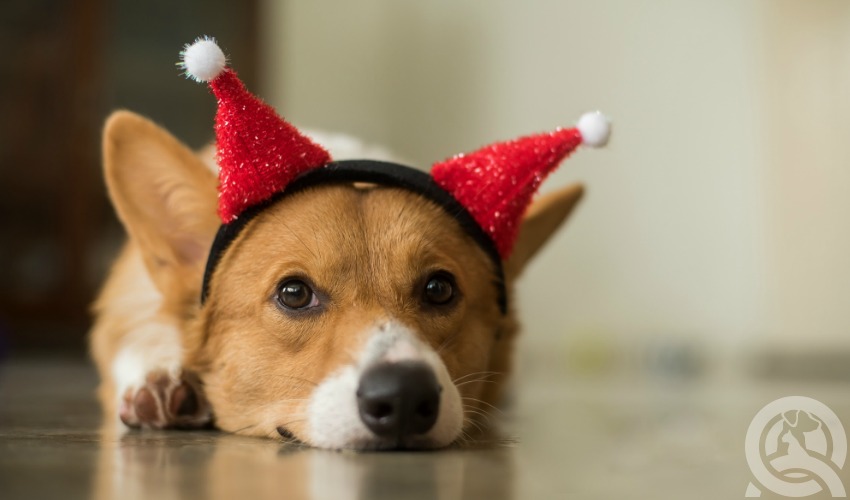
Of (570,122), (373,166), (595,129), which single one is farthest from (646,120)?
(373,166)

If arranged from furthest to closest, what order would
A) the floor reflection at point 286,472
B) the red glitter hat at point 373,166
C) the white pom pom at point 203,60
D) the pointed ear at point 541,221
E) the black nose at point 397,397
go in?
the pointed ear at point 541,221
the red glitter hat at point 373,166
the white pom pom at point 203,60
the black nose at point 397,397
the floor reflection at point 286,472

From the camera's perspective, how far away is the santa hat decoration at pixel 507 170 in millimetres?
1790

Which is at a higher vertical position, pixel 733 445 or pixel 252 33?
pixel 252 33

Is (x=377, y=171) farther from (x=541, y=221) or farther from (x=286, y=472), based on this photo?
(x=286, y=472)

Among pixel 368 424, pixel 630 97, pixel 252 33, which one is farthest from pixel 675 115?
pixel 368 424

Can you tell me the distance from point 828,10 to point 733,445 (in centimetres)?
449

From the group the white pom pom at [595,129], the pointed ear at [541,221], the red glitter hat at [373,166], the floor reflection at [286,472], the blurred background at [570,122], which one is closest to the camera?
the floor reflection at [286,472]

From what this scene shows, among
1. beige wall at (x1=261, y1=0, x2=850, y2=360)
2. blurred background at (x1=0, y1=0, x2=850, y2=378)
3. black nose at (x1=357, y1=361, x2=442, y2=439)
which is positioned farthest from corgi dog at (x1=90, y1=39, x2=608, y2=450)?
beige wall at (x1=261, y1=0, x2=850, y2=360)

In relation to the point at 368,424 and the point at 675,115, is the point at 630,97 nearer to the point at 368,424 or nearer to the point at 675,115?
the point at 675,115

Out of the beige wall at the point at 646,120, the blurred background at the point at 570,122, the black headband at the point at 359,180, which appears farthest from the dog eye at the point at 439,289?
the beige wall at the point at 646,120

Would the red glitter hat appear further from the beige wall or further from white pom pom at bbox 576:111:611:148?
the beige wall

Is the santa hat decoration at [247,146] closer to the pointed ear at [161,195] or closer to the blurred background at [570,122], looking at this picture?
the pointed ear at [161,195]

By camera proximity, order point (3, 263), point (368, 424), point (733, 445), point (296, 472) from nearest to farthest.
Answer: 1. point (296, 472)
2. point (368, 424)
3. point (733, 445)
4. point (3, 263)

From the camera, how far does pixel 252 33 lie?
18.4 ft
